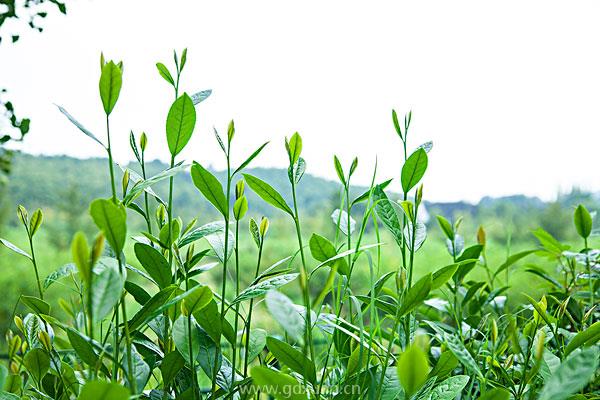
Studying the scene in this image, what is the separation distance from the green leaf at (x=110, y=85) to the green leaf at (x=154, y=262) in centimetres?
7

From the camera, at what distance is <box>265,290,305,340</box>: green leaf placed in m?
0.15

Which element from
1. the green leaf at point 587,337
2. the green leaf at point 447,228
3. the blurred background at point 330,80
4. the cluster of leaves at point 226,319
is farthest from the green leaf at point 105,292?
the blurred background at point 330,80

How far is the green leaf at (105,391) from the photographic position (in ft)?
0.53

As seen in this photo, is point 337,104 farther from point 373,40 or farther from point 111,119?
point 111,119

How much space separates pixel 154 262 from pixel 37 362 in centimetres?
9

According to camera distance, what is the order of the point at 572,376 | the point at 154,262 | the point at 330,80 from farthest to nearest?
the point at 330,80
the point at 154,262
the point at 572,376

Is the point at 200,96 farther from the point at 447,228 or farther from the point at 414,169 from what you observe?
the point at 447,228

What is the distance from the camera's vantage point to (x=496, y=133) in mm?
4289

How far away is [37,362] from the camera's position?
0.28m

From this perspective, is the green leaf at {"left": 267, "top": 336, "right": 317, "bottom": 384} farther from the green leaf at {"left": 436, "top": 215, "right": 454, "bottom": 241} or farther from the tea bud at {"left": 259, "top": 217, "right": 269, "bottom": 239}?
the green leaf at {"left": 436, "top": 215, "right": 454, "bottom": 241}

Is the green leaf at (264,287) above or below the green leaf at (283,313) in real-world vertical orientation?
below

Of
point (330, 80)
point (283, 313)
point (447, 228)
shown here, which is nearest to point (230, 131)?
point (283, 313)

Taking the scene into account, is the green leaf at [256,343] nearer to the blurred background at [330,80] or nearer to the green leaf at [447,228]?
the green leaf at [447,228]

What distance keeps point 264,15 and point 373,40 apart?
1.26m
